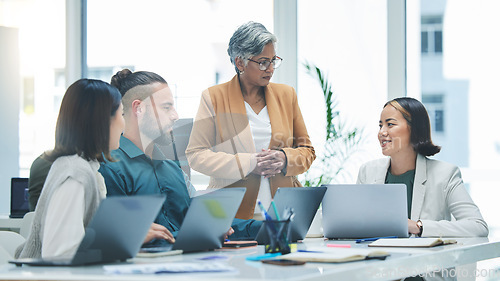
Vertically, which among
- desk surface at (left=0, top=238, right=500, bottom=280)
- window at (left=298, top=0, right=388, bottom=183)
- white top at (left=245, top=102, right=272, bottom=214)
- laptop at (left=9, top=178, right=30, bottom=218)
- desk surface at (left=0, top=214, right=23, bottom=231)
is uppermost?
window at (left=298, top=0, right=388, bottom=183)

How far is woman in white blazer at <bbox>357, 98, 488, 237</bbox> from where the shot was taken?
2.53 m

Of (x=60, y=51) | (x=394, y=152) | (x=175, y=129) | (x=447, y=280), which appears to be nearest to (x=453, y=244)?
(x=447, y=280)

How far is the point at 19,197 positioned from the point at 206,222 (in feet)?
9.08

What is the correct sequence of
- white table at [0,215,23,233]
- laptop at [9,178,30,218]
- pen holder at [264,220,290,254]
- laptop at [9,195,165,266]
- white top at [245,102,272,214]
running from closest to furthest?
laptop at [9,195,165,266] < pen holder at [264,220,290,254] < white top at [245,102,272,214] < white table at [0,215,23,233] < laptop at [9,178,30,218]

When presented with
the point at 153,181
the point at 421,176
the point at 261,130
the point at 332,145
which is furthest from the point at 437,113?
the point at 153,181

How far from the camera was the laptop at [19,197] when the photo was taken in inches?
165

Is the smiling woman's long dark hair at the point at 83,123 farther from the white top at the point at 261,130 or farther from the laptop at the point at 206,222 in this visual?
the white top at the point at 261,130

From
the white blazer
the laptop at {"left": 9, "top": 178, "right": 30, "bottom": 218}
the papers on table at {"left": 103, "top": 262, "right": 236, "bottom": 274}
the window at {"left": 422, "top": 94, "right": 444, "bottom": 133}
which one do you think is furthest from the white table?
the window at {"left": 422, "top": 94, "right": 444, "bottom": 133}

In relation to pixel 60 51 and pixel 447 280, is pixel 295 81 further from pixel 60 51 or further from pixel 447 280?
pixel 447 280

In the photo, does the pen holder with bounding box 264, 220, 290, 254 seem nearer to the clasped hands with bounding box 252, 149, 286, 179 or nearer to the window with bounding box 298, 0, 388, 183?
the clasped hands with bounding box 252, 149, 286, 179

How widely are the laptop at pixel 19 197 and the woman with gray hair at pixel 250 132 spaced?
5.77 feet

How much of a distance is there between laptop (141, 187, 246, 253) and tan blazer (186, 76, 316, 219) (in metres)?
0.90

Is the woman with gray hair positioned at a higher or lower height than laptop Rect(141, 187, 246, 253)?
higher

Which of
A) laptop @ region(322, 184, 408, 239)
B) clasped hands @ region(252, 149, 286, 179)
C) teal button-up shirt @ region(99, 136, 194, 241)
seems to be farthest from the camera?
clasped hands @ region(252, 149, 286, 179)
